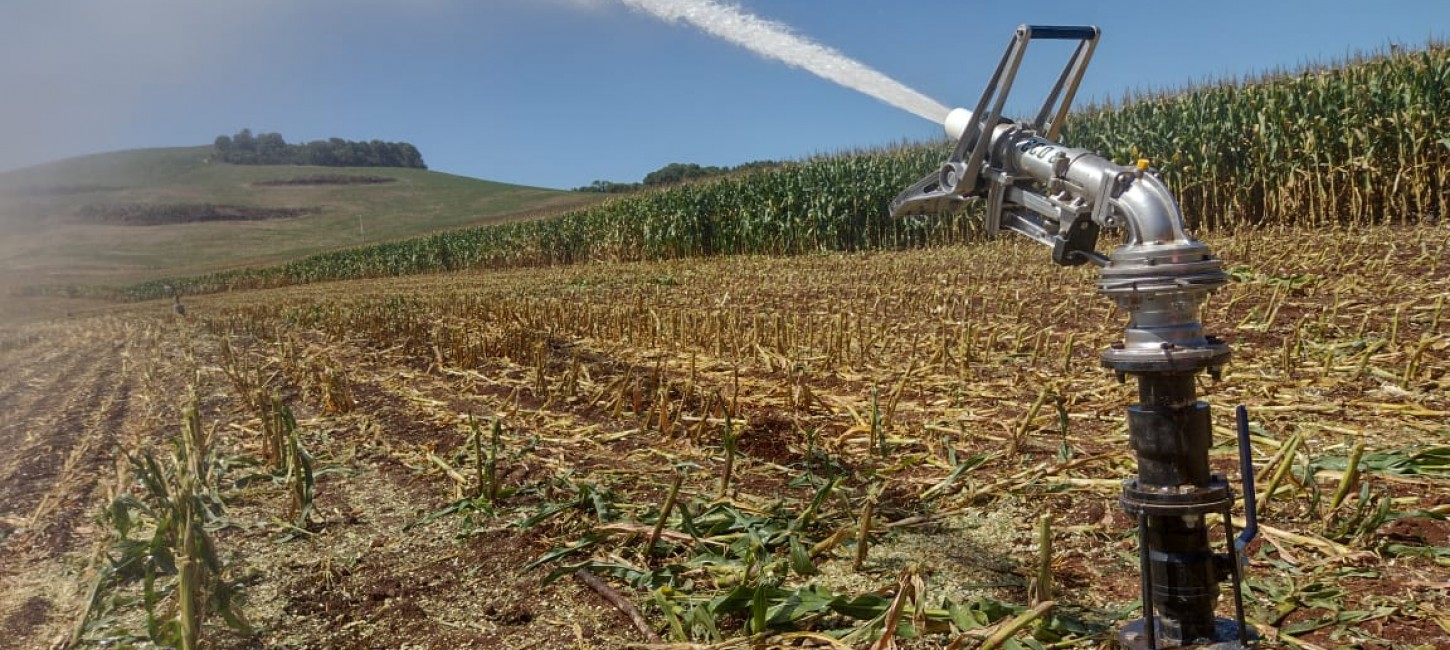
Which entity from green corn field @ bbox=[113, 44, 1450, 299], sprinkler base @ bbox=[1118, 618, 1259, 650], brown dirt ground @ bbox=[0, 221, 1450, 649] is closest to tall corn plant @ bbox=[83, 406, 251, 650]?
brown dirt ground @ bbox=[0, 221, 1450, 649]

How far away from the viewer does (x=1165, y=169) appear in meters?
17.4

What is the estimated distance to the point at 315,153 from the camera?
109062 millimetres

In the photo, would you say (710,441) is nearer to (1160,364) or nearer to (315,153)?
(1160,364)

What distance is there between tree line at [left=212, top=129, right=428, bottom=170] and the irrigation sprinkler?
115 m

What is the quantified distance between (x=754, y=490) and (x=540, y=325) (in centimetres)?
593

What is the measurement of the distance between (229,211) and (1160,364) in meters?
92.4

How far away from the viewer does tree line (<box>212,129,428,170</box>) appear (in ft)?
349

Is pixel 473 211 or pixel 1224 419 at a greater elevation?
pixel 473 211

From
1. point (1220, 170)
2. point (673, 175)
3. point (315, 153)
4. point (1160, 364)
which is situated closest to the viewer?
point (1160, 364)

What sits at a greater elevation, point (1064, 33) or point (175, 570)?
point (1064, 33)

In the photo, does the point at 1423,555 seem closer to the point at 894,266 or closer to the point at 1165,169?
the point at 894,266

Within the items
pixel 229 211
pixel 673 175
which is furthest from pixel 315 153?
pixel 673 175

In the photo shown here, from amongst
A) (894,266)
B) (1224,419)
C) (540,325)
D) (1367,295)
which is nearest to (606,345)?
(540,325)

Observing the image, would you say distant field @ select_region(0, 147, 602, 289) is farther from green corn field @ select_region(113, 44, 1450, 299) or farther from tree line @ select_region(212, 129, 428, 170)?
green corn field @ select_region(113, 44, 1450, 299)
